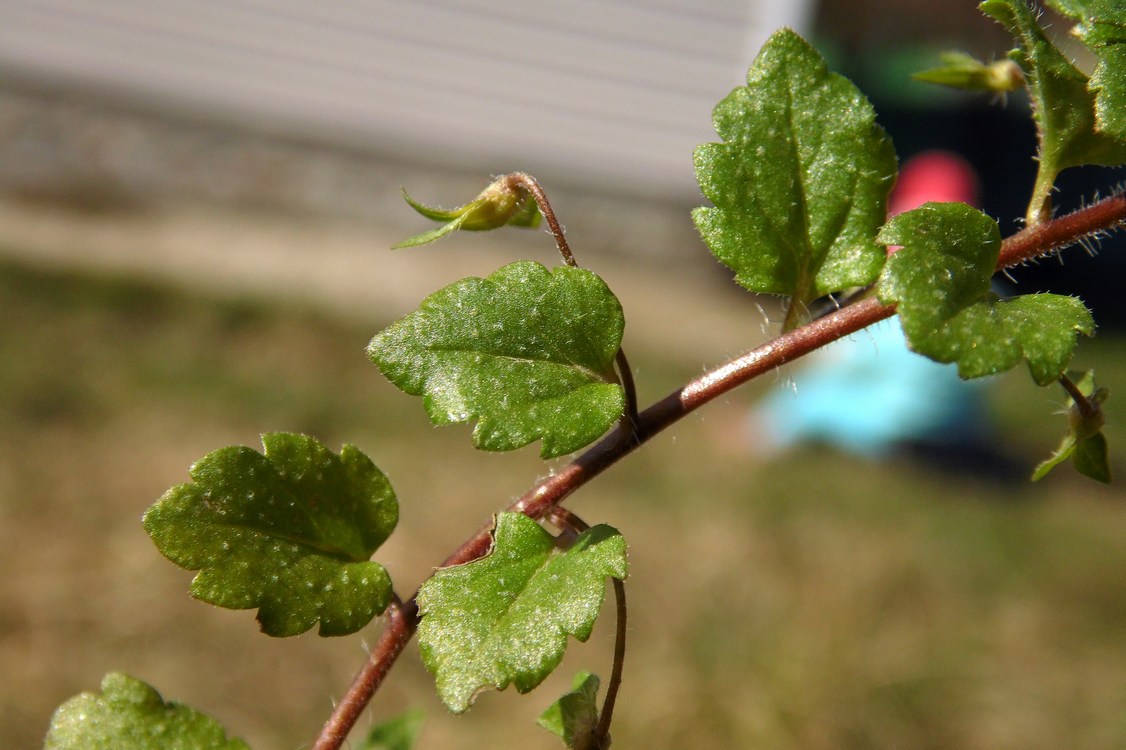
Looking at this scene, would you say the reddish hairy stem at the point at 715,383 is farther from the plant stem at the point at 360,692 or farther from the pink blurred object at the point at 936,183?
the pink blurred object at the point at 936,183

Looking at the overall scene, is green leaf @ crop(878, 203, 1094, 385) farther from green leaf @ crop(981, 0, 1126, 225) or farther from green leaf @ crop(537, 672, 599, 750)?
green leaf @ crop(537, 672, 599, 750)

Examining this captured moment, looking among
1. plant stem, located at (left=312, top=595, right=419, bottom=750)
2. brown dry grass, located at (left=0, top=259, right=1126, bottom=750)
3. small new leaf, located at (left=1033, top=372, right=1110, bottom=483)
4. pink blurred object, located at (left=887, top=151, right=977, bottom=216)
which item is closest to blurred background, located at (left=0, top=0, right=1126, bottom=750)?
brown dry grass, located at (left=0, top=259, right=1126, bottom=750)

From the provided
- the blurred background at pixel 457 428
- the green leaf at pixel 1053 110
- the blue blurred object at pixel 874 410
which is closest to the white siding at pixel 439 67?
the blurred background at pixel 457 428

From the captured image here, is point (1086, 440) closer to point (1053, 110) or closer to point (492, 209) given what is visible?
point (1053, 110)

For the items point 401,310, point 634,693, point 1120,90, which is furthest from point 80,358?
point 1120,90

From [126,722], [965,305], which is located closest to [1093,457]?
[965,305]
